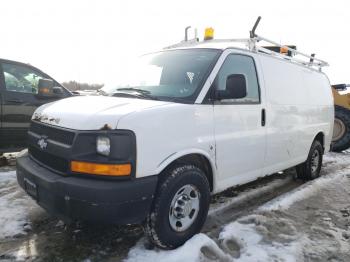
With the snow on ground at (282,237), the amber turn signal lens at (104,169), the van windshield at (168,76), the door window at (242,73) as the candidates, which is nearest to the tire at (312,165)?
the snow on ground at (282,237)

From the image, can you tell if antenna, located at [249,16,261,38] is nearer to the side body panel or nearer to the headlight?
the side body panel

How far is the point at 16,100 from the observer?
19.2 ft

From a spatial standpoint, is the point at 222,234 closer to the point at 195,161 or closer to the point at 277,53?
the point at 195,161

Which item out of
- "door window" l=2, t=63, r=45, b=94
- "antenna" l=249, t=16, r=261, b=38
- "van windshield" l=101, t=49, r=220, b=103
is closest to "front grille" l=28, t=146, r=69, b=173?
"van windshield" l=101, t=49, r=220, b=103

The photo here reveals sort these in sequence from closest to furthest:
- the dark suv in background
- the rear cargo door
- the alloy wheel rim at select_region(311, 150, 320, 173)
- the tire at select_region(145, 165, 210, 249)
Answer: the tire at select_region(145, 165, 210, 249) < the rear cargo door < the dark suv in background < the alloy wheel rim at select_region(311, 150, 320, 173)

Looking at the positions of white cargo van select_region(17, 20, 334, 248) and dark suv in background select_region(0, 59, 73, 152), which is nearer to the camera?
white cargo van select_region(17, 20, 334, 248)

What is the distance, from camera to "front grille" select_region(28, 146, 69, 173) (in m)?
3.00

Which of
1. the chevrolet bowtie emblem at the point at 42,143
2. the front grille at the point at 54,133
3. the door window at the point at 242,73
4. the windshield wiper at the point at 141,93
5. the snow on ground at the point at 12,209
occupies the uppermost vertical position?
the door window at the point at 242,73

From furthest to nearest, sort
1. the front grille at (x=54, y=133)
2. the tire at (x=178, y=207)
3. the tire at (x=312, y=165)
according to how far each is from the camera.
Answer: the tire at (x=312, y=165)
the tire at (x=178, y=207)
the front grille at (x=54, y=133)

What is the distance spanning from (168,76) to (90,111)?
116 centimetres

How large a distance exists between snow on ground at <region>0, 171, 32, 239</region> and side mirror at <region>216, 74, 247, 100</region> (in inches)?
97.1

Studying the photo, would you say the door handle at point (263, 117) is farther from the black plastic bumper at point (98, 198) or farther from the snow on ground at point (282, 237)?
the black plastic bumper at point (98, 198)

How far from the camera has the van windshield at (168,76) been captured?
11.7ft

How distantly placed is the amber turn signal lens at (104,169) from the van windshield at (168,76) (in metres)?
0.94
